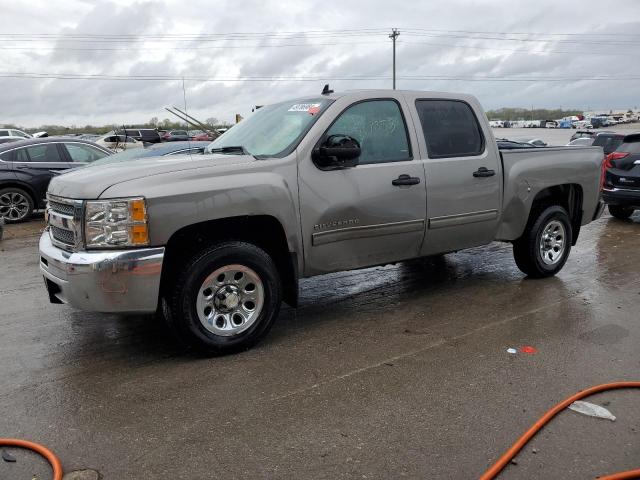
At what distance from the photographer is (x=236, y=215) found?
4117mm

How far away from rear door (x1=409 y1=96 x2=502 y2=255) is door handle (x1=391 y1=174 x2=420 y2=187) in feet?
0.51

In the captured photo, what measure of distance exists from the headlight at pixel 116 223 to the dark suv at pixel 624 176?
9.32m

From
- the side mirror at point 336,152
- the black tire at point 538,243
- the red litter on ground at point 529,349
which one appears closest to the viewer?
the red litter on ground at point 529,349

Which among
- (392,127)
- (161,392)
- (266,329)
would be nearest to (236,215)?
(266,329)

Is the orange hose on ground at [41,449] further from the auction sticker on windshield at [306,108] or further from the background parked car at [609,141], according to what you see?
the background parked car at [609,141]

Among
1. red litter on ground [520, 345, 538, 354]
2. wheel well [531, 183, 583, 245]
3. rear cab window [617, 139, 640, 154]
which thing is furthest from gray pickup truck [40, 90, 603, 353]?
rear cab window [617, 139, 640, 154]

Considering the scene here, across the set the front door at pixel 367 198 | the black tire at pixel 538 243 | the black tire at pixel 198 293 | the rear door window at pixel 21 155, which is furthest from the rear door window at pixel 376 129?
the rear door window at pixel 21 155

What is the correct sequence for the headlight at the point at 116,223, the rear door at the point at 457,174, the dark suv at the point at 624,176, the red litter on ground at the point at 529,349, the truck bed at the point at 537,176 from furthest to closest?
the dark suv at the point at 624,176, the truck bed at the point at 537,176, the rear door at the point at 457,174, the red litter on ground at the point at 529,349, the headlight at the point at 116,223

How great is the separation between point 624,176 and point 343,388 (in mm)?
8924

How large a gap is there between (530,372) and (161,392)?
2.44 meters

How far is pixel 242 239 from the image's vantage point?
14.5ft

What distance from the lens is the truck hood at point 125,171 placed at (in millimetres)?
3846

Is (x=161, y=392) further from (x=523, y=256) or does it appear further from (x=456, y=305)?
(x=523, y=256)

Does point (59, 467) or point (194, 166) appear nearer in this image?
point (59, 467)
